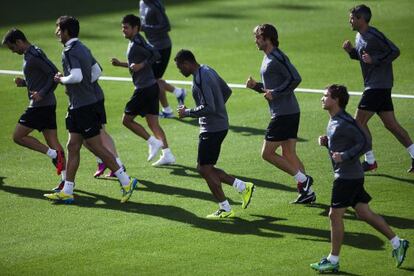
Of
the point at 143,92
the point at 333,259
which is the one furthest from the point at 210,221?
the point at 143,92

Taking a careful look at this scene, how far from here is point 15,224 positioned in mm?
13422

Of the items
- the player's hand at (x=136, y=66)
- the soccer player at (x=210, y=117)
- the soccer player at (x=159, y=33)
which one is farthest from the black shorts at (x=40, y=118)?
the soccer player at (x=159, y=33)

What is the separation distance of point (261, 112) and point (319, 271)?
8.27 m

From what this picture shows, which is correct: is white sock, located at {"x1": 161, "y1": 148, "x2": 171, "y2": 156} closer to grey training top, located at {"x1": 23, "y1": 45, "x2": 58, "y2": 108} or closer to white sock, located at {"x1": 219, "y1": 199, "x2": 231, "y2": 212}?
grey training top, located at {"x1": 23, "y1": 45, "x2": 58, "y2": 108}

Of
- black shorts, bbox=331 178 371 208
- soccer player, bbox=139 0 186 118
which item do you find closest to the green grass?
soccer player, bbox=139 0 186 118

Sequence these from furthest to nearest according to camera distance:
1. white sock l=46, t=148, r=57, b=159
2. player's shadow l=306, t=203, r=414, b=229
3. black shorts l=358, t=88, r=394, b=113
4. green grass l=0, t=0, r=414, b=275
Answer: black shorts l=358, t=88, r=394, b=113, white sock l=46, t=148, r=57, b=159, player's shadow l=306, t=203, r=414, b=229, green grass l=0, t=0, r=414, b=275

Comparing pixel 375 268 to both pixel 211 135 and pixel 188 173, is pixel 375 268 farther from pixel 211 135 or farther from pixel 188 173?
pixel 188 173

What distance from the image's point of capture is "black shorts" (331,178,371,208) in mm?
11352

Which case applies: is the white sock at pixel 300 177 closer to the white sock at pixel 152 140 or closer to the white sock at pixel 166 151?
the white sock at pixel 166 151

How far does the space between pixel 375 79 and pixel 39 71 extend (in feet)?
16.9

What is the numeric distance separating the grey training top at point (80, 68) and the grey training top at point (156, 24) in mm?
5197

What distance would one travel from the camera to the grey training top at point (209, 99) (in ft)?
43.1

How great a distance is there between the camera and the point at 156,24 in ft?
63.1

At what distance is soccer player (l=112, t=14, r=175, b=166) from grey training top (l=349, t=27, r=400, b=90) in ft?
10.8
